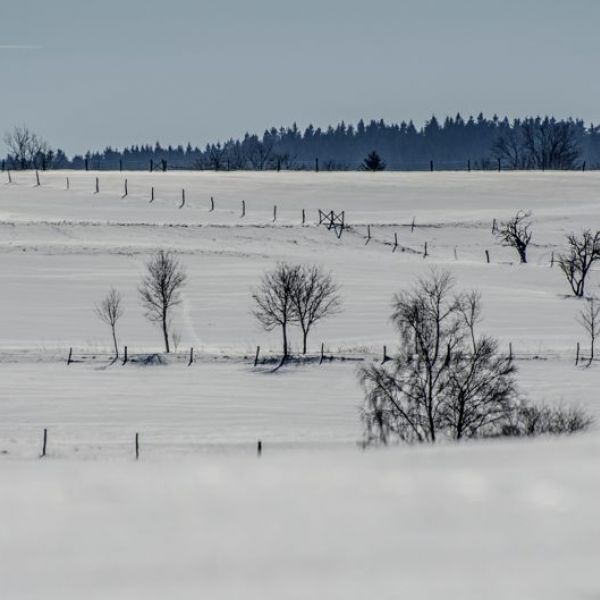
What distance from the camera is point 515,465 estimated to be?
6.34 ft

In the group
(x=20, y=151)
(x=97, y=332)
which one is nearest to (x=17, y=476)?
(x=97, y=332)

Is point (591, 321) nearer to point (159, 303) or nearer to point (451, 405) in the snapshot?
point (451, 405)

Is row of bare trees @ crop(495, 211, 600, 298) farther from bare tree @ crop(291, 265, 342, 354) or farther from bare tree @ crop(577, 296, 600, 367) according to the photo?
bare tree @ crop(291, 265, 342, 354)

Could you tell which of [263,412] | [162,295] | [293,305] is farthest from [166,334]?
[263,412]

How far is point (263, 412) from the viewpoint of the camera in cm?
2933

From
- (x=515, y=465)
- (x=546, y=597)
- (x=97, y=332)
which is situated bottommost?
(x=97, y=332)

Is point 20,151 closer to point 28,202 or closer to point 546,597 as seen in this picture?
point 28,202

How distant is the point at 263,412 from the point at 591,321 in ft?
68.8

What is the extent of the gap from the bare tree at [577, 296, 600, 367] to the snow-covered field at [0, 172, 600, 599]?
0.75 m

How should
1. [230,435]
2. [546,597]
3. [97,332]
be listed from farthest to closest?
1. [97,332]
2. [230,435]
3. [546,597]

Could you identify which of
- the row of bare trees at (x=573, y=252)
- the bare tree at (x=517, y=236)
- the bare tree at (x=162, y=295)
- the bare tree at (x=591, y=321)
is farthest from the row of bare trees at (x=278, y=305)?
the bare tree at (x=517, y=236)

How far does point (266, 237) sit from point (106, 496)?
211 feet

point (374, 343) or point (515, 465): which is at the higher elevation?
point (515, 465)

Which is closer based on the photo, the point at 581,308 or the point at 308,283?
the point at 308,283
